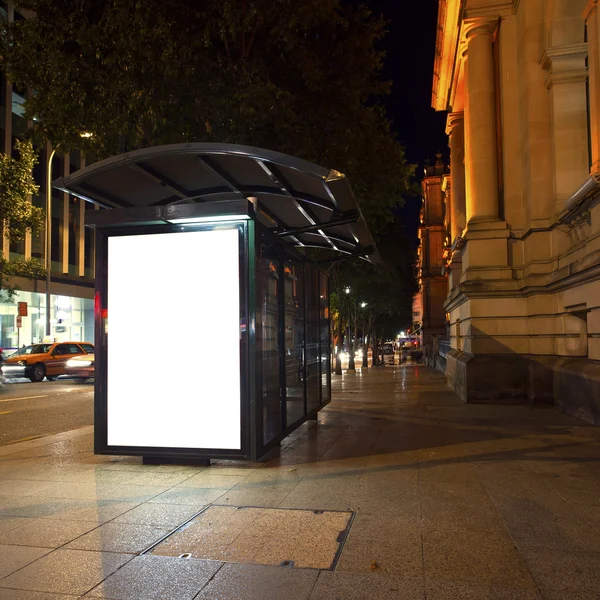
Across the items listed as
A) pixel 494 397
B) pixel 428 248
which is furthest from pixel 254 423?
pixel 428 248

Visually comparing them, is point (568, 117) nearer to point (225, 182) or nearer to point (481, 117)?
point (481, 117)

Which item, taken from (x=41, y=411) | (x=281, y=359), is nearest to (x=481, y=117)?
(x=281, y=359)

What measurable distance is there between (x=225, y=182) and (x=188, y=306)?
→ 1.91 meters

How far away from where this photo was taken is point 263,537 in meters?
4.18

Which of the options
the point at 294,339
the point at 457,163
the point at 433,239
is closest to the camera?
the point at 294,339

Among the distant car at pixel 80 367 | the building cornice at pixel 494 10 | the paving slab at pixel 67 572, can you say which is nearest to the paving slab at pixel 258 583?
the paving slab at pixel 67 572

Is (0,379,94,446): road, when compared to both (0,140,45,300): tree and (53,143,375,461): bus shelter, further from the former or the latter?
(0,140,45,300): tree

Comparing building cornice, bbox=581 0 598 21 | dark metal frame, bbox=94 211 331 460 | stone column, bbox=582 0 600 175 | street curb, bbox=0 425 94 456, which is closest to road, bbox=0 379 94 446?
street curb, bbox=0 425 94 456

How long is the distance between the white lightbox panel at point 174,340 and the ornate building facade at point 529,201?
6.33 meters

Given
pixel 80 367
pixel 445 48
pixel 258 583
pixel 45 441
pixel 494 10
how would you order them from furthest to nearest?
pixel 80 367, pixel 445 48, pixel 494 10, pixel 45 441, pixel 258 583

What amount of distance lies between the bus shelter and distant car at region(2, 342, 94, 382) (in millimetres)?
17775

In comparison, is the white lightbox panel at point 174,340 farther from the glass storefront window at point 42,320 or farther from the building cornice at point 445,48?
the glass storefront window at point 42,320

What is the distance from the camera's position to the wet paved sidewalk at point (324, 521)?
11.1 ft

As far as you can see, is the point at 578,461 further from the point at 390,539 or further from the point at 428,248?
the point at 428,248
